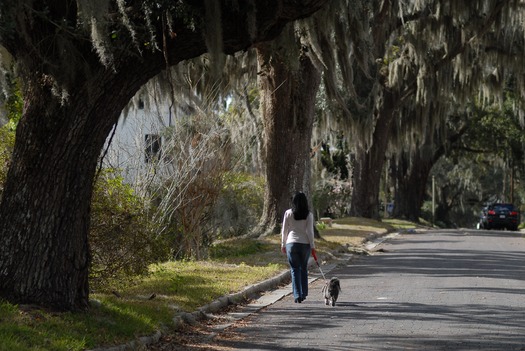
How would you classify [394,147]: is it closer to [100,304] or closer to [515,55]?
[515,55]

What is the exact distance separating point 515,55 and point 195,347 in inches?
1050

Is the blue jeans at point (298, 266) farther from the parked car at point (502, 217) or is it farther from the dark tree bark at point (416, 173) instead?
the parked car at point (502, 217)

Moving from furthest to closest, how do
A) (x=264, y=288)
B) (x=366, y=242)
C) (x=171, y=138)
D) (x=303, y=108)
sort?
(x=366, y=242) → (x=303, y=108) → (x=171, y=138) → (x=264, y=288)

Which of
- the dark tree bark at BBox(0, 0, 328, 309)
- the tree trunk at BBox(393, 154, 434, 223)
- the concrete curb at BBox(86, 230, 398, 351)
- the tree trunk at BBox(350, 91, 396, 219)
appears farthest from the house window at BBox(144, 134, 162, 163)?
the tree trunk at BBox(393, 154, 434, 223)

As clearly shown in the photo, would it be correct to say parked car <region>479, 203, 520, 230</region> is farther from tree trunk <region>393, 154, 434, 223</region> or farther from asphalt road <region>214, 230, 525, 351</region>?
asphalt road <region>214, 230, 525, 351</region>

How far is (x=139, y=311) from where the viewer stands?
10.5m

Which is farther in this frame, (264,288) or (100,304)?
(264,288)

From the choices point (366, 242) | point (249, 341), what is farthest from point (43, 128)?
point (366, 242)

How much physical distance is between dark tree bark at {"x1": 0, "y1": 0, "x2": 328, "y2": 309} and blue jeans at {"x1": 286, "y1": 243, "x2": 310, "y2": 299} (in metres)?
3.97

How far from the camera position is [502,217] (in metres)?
50.4

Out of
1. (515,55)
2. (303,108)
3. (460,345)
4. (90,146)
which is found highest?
(515,55)

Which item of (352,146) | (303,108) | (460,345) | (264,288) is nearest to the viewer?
(460,345)

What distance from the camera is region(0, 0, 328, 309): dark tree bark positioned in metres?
9.34

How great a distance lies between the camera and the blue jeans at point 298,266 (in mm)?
13133
